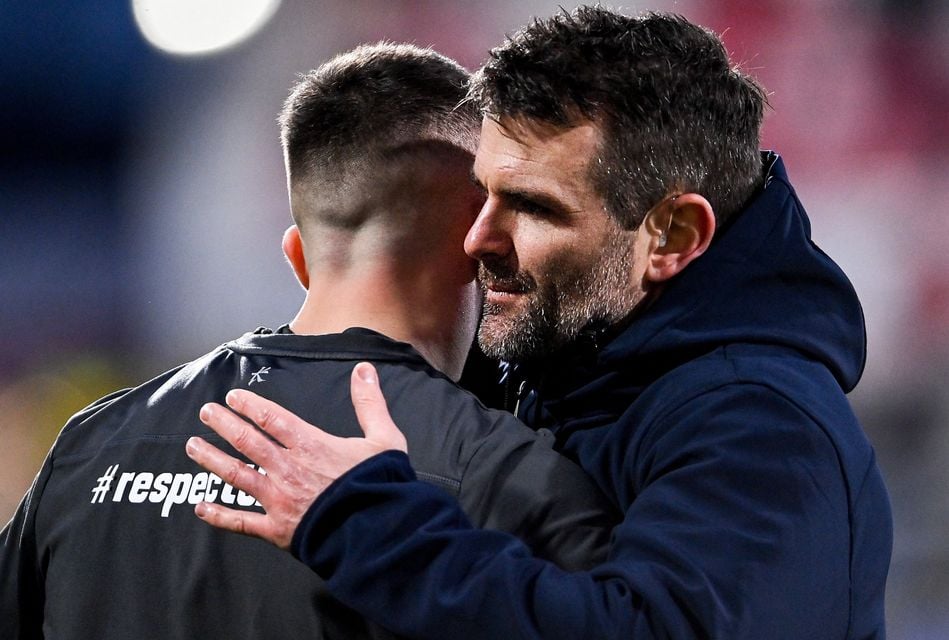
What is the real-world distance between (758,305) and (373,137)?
0.53 meters

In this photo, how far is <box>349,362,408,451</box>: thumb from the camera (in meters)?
1.11

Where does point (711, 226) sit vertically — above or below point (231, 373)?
above

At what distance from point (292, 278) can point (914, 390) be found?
8.83ft

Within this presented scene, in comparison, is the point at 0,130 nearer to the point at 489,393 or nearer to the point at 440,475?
the point at 489,393

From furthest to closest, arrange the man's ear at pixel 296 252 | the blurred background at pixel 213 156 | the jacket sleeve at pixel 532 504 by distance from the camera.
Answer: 1. the blurred background at pixel 213 156
2. the man's ear at pixel 296 252
3. the jacket sleeve at pixel 532 504

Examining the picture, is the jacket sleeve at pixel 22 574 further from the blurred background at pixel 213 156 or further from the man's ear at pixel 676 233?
the blurred background at pixel 213 156

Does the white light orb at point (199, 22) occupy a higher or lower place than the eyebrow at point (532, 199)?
higher

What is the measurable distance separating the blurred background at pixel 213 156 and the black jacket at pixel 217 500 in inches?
136

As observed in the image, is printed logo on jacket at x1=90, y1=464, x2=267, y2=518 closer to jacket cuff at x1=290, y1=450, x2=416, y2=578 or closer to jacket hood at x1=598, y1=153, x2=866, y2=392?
jacket cuff at x1=290, y1=450, x2=416, y2=578

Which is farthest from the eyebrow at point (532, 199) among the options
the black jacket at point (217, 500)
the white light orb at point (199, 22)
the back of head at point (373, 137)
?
the white light orb at point (199, 22)

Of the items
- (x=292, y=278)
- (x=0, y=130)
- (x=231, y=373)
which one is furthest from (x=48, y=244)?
(x=231, y=373)

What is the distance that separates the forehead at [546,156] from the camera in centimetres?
138

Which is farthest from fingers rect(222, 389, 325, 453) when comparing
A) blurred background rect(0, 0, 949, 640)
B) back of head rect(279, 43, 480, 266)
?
blurred background rect(0, 0, 949, 640)

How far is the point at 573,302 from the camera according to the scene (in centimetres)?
142
